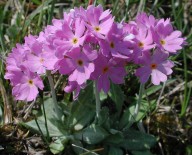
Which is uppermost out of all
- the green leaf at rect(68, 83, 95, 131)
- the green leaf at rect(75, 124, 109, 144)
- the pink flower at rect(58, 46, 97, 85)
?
the pink flower at rect(58, 46, 97, 85)

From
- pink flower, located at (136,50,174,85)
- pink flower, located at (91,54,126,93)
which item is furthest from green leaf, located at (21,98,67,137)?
pink flower, located at (136,50,174,85)

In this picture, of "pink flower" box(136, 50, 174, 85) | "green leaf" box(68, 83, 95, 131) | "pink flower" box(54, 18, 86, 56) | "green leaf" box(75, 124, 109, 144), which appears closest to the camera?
"pink flower" box(54, 18, 86, 56)

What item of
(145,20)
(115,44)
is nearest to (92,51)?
(115,44)

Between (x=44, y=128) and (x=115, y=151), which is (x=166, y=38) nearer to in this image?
(x=115, y=151)

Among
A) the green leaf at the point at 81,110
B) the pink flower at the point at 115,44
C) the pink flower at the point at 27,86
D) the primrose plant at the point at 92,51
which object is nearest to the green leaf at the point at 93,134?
the green leaf at the point at 81,110

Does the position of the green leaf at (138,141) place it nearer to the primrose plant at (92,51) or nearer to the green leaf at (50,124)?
the green leaf at (50,124)

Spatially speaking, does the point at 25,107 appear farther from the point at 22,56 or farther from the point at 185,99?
the point at 185,99

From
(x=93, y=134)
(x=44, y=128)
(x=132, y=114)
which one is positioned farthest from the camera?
(x=132, y=114)

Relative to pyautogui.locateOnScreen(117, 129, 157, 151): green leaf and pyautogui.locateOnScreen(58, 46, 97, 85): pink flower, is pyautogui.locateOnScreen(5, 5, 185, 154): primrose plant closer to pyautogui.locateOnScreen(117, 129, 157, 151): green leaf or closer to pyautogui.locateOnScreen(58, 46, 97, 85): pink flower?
pyautogui.locateOnScreen(58, 46, 97, 85): pink flower
